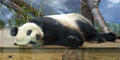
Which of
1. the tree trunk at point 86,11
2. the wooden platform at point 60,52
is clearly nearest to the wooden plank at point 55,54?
the wooden platform at point 60,52

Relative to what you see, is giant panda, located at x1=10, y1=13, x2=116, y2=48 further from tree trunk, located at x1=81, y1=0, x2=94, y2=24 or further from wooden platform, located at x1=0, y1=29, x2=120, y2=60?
tree trunk, located at x1=81, y1=0, x2=94, y2=24

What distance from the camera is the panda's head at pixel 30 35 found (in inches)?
59.1

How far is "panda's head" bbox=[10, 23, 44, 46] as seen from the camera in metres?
1.50

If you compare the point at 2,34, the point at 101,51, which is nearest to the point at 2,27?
the point at 2,34

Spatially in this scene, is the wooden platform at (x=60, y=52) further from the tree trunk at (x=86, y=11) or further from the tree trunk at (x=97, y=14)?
the tree trunk at (x=86, y=11)

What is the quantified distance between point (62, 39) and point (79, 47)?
13 cm

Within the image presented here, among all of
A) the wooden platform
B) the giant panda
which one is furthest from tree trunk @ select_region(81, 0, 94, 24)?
the wooden platform

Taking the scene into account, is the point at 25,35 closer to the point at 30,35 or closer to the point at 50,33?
the point at 30,35

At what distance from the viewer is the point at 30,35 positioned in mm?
1502

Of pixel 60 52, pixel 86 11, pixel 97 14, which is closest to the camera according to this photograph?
pixel 60 52

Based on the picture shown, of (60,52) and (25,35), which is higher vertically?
(25,35)

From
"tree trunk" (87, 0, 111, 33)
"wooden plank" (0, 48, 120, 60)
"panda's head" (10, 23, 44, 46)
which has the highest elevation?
"tree trunk" (87, 0, 111, 33)

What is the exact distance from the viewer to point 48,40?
156 cm

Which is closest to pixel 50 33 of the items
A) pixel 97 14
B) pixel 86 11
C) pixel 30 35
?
pixel 30 35
